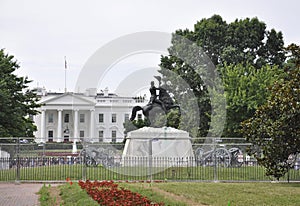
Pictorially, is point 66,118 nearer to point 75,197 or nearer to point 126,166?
point 126,166

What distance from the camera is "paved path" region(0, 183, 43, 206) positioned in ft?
49.2

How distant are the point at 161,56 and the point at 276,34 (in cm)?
1204

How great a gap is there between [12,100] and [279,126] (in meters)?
21.8

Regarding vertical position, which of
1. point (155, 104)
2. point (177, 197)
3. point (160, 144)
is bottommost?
point (177, 197)

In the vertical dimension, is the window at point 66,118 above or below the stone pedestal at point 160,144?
above

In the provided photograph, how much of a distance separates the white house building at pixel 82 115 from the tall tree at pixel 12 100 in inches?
2175

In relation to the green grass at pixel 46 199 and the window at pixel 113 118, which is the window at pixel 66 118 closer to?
the window at pixel 113 118

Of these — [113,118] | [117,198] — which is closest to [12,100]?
[117,198]

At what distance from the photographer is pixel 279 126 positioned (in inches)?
733

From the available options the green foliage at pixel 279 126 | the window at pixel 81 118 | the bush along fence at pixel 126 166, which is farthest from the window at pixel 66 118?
the green foliage at pixel 279 126

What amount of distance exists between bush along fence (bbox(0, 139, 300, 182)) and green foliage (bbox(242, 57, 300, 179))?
2.37m

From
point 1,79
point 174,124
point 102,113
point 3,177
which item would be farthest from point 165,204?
point 102,113

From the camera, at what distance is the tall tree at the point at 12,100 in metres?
33.2

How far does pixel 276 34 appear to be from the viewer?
50688mm
